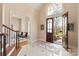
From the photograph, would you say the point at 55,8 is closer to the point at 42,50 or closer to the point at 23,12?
the point at 23,12

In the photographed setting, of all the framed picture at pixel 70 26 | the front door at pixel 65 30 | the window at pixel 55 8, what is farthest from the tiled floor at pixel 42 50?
the window at pixel 55 8

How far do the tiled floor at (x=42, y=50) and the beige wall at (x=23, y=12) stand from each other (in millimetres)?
134

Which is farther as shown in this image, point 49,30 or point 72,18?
point 49,30

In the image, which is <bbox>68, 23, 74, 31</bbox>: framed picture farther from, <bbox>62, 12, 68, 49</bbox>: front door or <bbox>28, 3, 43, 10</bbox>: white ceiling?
<bbox>28, 3, 43, 10</bbox>: white ceiling

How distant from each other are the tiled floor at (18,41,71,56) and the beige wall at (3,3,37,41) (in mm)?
134

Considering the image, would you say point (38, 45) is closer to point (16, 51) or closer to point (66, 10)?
point (16, 51)

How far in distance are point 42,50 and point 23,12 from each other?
27.3 inches

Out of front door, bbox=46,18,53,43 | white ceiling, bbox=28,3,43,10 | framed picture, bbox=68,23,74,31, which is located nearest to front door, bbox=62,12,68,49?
framed picture, bbox=68,23,74,31

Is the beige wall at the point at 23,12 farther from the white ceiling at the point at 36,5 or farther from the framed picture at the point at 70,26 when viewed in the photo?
the framed picture at the point at 70,26

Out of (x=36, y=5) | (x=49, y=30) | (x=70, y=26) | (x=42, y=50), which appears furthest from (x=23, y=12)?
(x=70, y=26)

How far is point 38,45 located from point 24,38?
0.85 feet

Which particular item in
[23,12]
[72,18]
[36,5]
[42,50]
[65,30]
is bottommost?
[42,50]

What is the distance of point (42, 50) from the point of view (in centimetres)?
212

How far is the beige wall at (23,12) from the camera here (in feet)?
6.67
